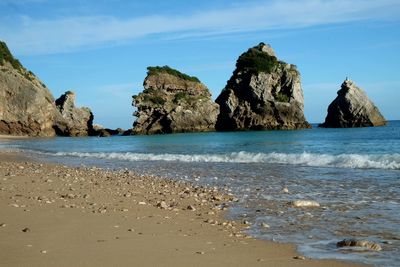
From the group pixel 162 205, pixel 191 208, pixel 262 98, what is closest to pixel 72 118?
pixel 262 98

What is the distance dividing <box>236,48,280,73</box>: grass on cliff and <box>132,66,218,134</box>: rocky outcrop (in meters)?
14.2

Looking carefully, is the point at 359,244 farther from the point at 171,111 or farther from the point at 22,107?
the point at 171,111

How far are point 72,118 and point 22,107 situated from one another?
17568mm

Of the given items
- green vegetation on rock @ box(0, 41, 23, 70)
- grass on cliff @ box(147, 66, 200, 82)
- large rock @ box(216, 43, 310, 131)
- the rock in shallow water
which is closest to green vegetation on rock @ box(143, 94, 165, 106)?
grass on cliff @ box(147, 66, 200, 82)

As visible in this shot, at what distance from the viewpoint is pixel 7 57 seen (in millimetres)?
104000

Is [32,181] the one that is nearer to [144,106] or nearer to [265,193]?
[265,193]

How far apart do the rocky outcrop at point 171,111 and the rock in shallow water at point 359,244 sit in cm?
10144

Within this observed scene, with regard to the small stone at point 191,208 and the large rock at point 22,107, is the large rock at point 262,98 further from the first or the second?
the small stone at point 191,208

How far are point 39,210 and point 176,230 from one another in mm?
3173

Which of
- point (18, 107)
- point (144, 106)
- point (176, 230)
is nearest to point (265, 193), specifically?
point (176, 230)

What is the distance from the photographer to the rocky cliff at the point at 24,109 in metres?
91.2

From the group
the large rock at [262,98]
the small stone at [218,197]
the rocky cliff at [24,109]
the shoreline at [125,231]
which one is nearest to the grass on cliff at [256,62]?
the large rock at [262,98]

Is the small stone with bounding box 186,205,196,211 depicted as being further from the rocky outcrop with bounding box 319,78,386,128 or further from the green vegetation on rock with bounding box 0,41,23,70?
the rocky outcrop with bounding box 319,78,386,128

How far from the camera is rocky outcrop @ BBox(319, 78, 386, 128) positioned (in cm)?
10838
